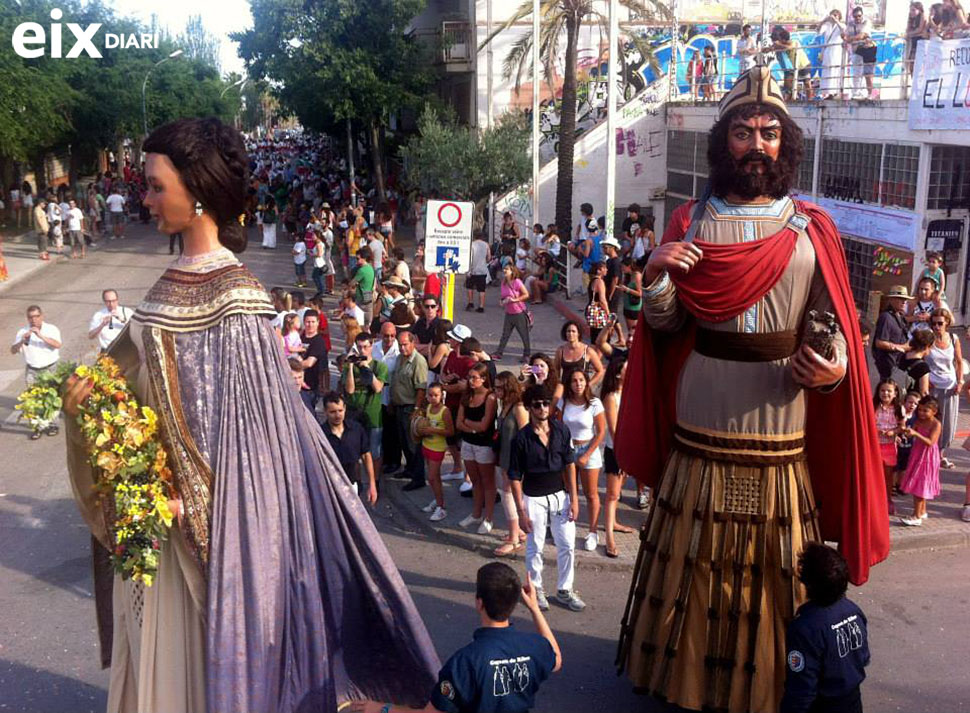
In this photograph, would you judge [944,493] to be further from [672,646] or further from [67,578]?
[67,578]

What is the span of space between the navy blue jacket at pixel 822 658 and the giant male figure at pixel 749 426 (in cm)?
42

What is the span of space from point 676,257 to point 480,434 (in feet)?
13.3

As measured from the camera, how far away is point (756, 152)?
4586 millimetres

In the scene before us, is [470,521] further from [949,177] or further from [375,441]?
[949,177]

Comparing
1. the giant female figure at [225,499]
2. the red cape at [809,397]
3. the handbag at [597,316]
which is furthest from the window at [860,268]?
the giant female figure at [225,499]

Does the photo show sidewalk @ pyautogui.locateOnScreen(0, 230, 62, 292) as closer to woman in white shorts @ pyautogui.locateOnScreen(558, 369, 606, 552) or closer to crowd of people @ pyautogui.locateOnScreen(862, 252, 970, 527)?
woman in white shorts @ pyautogui.locateOnScreen(558, 369, 606, 552)

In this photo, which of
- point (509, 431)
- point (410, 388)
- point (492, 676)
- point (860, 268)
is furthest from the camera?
point (860, 268)

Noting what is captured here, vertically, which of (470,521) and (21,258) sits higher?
(21,258)

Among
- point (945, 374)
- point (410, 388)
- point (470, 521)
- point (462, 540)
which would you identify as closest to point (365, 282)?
point (410, 388)

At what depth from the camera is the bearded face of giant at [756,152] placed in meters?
4.60

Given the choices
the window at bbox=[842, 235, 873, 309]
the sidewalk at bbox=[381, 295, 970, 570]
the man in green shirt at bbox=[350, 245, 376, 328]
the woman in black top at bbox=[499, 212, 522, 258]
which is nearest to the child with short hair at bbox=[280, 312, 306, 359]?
the sidewalk at bbox=[381, 295, 970, 570]

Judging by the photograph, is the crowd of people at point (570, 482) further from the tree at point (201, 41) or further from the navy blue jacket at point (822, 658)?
the tree at point (201, 41)

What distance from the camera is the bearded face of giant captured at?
15.1 feet

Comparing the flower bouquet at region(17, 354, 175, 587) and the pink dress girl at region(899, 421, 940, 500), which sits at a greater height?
the flower bouquet at region(17, 354, 175, 587)
